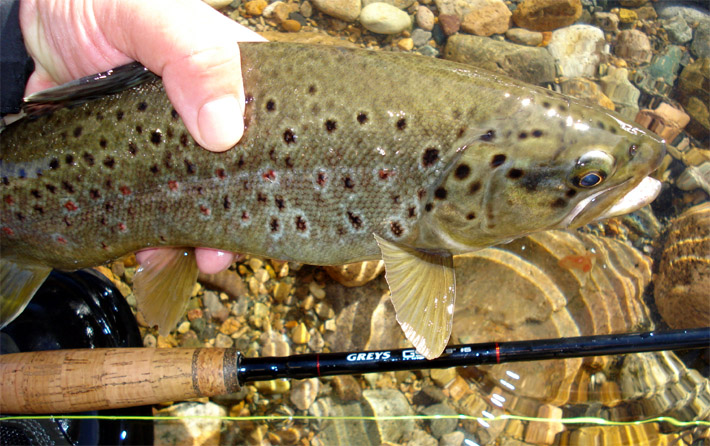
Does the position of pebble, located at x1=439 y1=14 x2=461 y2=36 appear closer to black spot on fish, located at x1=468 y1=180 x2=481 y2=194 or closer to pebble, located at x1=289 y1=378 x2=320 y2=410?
black spot on fish, located at x1=468 y1=180 x2=481 y2=194

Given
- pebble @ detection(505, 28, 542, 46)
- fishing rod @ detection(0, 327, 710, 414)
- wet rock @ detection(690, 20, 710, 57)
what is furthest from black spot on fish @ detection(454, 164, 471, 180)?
wet rock @ detection(690, 20, 710, 57)

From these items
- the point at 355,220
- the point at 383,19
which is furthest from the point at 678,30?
the point at 355,220

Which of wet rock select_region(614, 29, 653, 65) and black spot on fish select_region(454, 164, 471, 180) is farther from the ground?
black spot on fish select_region(454, 164, 471, 180)

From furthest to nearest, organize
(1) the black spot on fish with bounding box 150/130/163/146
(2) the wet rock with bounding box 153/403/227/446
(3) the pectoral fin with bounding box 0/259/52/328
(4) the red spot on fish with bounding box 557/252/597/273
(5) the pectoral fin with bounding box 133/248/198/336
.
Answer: (4) the red spot on fish with bounding box 557/252/597/273 → (2) the wet rock with bounding box 153/403/227/446 → (5) the pectoral fin with bounding box 133/248/198/336 → (3) the pectoral fin with bounding box 0/259/52/328 → (1) the black spot on fish with bounding box 150/130/163/146

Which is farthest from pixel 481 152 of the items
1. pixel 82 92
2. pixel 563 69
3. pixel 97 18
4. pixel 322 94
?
pixel 563 69

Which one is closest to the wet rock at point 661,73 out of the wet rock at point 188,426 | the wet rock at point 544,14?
the wet rock at point 544,14

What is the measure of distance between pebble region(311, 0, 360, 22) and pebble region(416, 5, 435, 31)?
659 millimetres

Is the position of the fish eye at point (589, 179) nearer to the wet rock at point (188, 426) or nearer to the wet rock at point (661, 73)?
the wet rock at point (188, 426)

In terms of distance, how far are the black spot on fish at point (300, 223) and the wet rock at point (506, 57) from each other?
3354 mm

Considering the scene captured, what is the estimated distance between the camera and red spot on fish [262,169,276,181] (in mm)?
2555

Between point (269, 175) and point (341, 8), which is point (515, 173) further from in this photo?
point (341, 8)

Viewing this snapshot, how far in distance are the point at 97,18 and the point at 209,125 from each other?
1.21 m

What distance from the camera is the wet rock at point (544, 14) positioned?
5.65m

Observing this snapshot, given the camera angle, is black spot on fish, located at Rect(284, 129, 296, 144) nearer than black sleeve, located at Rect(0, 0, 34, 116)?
Yes
